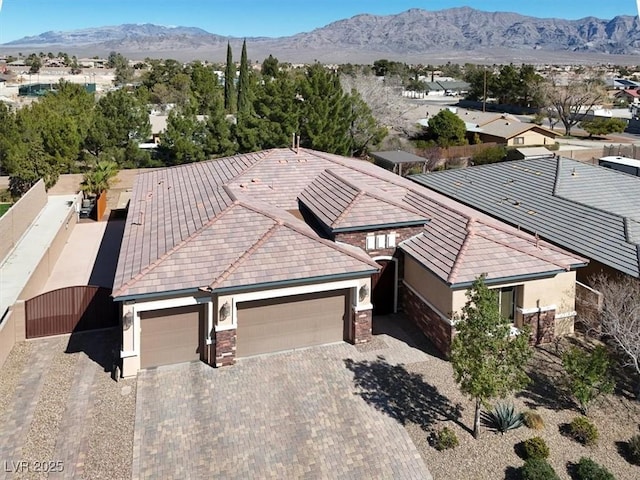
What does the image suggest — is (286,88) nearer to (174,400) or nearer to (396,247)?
(396,247)

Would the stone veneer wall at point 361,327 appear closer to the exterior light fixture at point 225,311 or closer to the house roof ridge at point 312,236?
the house roof ridge at point 312,236

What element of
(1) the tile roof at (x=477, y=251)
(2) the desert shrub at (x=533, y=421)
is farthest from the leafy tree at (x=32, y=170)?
(2) the desert shrub at (x=533, y=421)

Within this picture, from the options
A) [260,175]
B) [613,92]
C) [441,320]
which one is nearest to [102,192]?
[260,175]

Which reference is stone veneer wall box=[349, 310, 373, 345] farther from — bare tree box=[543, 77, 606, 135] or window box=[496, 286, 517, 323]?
bare tree box=[543, 77, 606, 135]

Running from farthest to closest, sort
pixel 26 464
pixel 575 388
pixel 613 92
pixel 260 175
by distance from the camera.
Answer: pixel 613 92
pixel 260 175
pixel 575 388
pixel 26 464

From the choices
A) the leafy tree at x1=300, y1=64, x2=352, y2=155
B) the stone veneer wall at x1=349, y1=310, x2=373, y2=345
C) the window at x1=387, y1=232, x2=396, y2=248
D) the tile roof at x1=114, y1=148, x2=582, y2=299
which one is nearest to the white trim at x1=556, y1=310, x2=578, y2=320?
the tile roof at x1=114, y1=148, x2=582, y2=299
